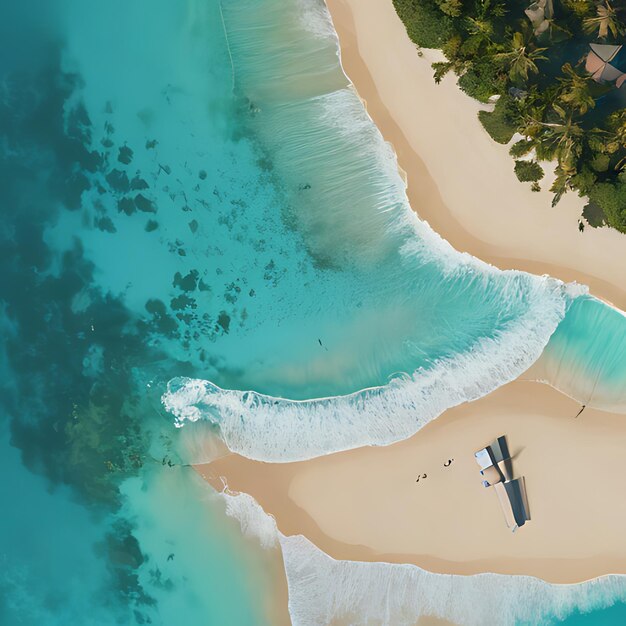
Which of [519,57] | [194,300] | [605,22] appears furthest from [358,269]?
[605,22]

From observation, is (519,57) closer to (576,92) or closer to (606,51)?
(576,92)

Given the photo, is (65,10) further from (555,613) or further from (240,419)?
(555,613)

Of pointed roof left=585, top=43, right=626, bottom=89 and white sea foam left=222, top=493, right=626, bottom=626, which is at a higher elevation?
pointed roof left=585, top=43, right=626, bottom=89

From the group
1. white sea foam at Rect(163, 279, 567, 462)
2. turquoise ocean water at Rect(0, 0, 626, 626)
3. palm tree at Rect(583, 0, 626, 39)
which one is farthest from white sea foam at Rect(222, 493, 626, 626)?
palm tree at Rect(583, 0, 626, 39)

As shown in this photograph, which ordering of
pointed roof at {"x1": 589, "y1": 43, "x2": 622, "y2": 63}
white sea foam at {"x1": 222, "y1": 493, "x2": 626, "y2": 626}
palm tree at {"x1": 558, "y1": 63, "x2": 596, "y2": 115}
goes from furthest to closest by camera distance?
white sea foam at {"x1": 222, "y1": 493, "x2": 626, "y2": 626} < pointed roof at {"x1": 589, "y1": 43, "x2": 622, "y2": 63} < palm tree at {"x1": 558, "y1": 63, "x2": 596, "y2": 115}

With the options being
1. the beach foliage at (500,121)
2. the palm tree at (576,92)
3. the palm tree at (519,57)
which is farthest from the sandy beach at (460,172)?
the palm tree at (576,92)

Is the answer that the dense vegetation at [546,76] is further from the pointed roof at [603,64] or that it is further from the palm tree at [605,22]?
the pointed roof at [603,64]

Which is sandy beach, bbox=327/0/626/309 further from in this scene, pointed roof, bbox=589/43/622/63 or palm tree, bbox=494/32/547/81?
pointed roof, bbox=589/43/622/63
